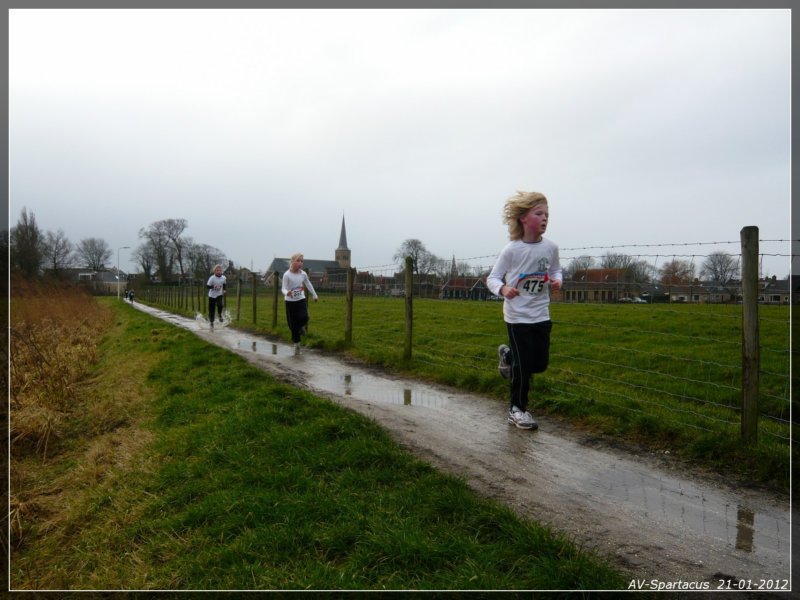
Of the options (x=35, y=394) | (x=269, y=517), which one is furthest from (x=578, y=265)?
(x=35, y=394)

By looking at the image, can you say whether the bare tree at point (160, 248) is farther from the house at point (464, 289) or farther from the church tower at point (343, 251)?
the house at point (464, 289)

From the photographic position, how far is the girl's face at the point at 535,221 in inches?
186

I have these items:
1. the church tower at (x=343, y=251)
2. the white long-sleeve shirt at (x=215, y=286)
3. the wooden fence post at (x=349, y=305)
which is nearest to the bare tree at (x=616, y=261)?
the wooden fence post at (x=349, y=305)

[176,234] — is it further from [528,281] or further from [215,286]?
[528,281]

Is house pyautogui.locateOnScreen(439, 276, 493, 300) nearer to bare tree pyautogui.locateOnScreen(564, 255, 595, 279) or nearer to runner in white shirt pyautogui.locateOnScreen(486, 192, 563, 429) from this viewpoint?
bare tree pyautogui.locateOnScreen(564, 255, 595, 279)

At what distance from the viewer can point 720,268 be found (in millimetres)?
4926

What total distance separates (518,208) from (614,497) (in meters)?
2.64

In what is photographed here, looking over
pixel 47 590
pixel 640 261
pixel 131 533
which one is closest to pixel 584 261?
pixel 640 261

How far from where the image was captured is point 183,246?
75.2 m

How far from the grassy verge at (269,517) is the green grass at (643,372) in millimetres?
2221

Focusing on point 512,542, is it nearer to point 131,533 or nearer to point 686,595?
point 686,595

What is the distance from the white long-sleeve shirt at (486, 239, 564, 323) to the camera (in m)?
4.77

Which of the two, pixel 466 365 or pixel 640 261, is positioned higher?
pixel 640 261

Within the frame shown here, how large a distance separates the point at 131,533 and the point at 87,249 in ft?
294
